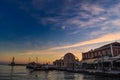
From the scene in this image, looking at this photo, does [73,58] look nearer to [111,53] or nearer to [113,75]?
[111,53]

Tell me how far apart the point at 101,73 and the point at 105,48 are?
2440cm

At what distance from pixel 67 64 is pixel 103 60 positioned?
9066 cm

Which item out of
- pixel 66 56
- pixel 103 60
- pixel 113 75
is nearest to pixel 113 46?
pixel 103 60

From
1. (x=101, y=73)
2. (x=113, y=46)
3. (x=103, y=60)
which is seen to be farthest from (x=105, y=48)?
(x=101, y=73)

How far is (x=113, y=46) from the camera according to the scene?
256ft

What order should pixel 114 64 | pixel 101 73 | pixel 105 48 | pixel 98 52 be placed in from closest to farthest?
pixel 101 73 < pixel 114 64 < pixel 105 48 < pixel 98 52

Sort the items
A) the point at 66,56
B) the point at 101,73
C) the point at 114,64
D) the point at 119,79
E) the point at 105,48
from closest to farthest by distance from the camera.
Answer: the point at 119,79, the point at 101,73, the point at 114,64, the point at 105,48, the point at 66,56

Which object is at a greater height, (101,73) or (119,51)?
(119,51)

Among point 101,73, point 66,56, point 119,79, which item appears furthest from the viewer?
point 66,56

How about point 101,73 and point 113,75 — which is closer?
point 113,75

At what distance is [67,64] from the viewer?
527 feet

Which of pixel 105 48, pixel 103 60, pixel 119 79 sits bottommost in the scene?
pixel 119 79

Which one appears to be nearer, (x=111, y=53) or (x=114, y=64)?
(x=114, y=64)

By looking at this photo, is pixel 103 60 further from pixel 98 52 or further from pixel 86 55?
pixel 86 55
